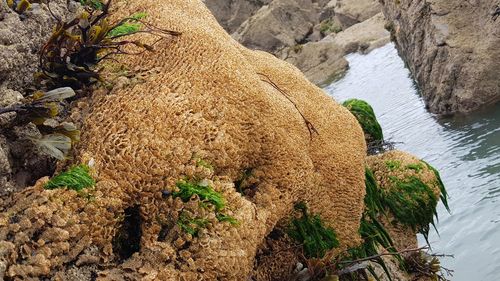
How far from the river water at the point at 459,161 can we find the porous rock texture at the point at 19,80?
229 inches

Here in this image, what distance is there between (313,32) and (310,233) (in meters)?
40.4

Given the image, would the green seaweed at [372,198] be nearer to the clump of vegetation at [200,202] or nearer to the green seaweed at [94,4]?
the clump of vegetation at [200,202]

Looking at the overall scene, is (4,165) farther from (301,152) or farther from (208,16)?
(208,16)

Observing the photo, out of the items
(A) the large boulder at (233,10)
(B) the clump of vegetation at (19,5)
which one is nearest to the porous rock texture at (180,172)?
(B) the clump of vegetation at (19,5)

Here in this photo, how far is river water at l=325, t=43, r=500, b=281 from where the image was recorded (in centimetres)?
815

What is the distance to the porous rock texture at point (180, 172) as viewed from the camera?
10.4 ft

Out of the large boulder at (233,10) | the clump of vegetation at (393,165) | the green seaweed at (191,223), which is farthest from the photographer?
the large boulder at (233,10)

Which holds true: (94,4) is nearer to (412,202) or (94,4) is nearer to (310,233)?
(310,233)

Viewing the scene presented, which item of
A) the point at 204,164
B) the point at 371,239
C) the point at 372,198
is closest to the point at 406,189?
the point at 372,198

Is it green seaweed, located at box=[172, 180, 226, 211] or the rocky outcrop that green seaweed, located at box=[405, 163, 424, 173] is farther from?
the rocky outcrop

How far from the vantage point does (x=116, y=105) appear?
12.8 ft

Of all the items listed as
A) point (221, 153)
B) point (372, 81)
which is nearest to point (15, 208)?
point (221, 153)

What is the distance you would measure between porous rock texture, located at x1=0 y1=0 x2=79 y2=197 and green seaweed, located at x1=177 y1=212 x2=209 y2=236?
0.89 metres

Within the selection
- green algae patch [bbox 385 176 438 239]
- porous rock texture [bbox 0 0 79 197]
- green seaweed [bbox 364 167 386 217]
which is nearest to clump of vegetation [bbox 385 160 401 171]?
green algae patch [bbox 385 176 438 239]
